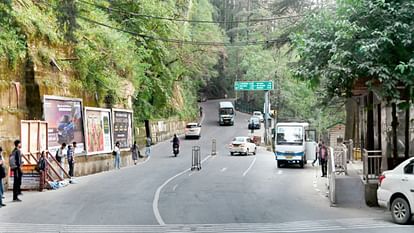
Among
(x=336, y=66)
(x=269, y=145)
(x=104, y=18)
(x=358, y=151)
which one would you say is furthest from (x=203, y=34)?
(x=336, y=66)

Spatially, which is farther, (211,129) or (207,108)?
(207,108)

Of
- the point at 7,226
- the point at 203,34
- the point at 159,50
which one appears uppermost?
the point at 203,34

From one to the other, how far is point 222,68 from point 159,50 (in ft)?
164

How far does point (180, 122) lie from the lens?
68.7 m

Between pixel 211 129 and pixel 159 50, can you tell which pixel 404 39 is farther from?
pixel 211 129

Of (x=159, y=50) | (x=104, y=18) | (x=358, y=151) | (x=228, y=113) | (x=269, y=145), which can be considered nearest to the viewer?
(x=358, y=151)

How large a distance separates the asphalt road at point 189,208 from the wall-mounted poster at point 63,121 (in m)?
2.19

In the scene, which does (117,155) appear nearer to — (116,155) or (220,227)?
(116,155)

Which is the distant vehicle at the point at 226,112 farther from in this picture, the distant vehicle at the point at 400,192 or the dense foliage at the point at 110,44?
the distant vehicle at the point at 400,192

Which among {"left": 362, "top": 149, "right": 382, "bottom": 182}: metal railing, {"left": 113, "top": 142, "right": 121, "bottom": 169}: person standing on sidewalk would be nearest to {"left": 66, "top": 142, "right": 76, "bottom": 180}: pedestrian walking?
{"left": 113, "top": 142, "right": 121, "bottom": 169}: person standing on sidewalk

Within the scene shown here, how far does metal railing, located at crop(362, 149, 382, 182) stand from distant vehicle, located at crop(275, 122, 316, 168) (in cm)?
1572

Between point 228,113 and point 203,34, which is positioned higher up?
point 203,34

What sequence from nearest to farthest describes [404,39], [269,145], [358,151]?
[404,39] < [358,151] < [269,145]

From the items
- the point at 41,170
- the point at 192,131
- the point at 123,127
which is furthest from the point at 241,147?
the point at 41,170
